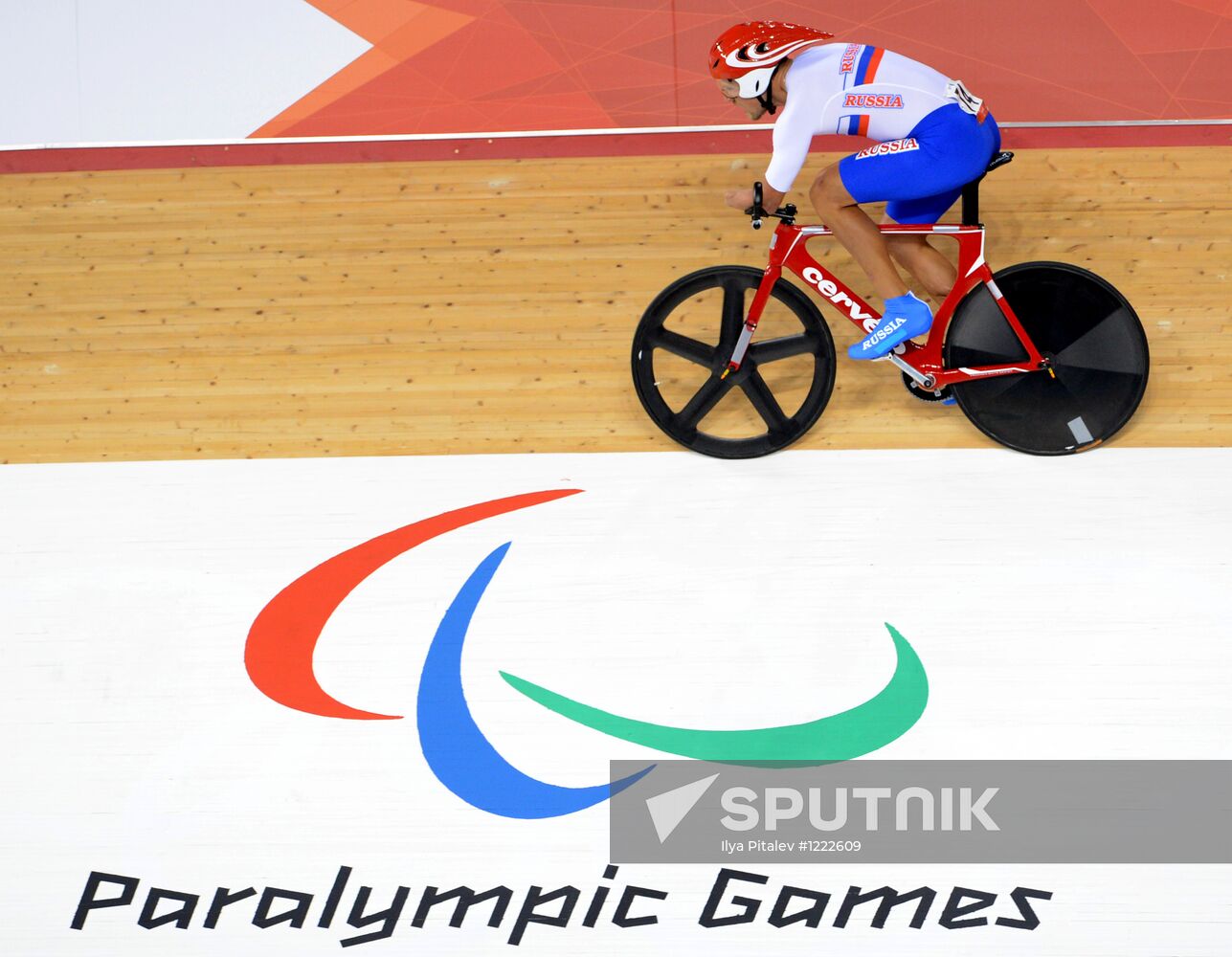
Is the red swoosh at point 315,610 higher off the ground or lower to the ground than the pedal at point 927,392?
lower

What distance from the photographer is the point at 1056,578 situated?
109 inches

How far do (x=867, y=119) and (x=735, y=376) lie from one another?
793mm

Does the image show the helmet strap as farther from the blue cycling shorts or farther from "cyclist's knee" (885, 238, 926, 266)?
"cyclist's knee" (885, 238, 926, 266)

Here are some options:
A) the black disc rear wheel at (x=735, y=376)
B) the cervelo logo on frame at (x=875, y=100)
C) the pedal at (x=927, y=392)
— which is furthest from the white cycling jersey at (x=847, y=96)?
the pedal at (x=927, y=392)

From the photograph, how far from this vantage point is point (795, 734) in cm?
253

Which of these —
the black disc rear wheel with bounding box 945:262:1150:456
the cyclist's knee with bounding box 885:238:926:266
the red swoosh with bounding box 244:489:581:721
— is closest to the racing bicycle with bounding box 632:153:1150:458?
the black disc rear wheel with bounding box 945:262:1150:456

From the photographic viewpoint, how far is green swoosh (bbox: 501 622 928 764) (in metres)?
2.51

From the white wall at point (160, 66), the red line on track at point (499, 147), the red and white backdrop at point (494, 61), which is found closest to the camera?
the red line on track at point (499, 147)

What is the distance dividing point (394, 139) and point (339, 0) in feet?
2.41

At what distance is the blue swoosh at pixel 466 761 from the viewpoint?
2.46 metres

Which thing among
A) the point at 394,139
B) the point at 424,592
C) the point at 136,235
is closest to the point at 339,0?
the point at 394,139

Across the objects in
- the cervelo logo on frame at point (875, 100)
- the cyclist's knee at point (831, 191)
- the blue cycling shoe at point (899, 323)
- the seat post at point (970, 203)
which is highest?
the cervelo logo on frame at point (875, 100)

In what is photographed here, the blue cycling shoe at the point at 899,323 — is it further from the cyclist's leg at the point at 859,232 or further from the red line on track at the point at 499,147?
the red line on track at the point at 499,147

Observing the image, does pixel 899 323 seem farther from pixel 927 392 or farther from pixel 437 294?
pixel 437 294
